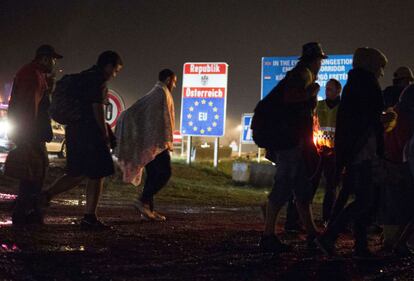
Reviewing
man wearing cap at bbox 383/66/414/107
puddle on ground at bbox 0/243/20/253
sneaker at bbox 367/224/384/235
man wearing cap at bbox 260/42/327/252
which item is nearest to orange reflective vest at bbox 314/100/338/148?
man wearing cap at bbox 383/66/414/107

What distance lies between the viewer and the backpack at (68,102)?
239 inches

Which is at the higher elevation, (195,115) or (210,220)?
(195,115)

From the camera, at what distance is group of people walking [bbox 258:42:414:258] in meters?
5.09

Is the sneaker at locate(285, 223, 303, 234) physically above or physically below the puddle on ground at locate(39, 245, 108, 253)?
below

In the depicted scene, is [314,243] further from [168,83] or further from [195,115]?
[195,115]

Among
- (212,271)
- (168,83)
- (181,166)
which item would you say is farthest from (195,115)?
(212,271)

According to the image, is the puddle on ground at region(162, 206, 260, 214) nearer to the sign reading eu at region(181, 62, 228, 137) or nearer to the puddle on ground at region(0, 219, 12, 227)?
the puddle on ground at region(0, 219, 12, 227)

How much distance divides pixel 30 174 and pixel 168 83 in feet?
7.16

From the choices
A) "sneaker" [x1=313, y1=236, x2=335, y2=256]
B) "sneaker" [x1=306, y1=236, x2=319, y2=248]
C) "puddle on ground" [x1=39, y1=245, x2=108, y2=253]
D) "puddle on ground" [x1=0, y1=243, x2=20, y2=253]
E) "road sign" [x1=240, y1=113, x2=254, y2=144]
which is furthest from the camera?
"road sign" [x1=240, y1=113, x2=254, y2=144]

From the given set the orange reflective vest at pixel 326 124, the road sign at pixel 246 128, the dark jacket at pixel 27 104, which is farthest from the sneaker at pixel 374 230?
the road sign at pixel 246 128

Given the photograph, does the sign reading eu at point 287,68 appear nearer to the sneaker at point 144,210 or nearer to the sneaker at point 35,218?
the sneaker at point 144,210

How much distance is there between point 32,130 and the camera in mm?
6020

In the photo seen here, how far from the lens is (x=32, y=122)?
5930mm

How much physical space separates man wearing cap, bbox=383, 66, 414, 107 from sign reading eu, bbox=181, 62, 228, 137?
11057 millimetres
